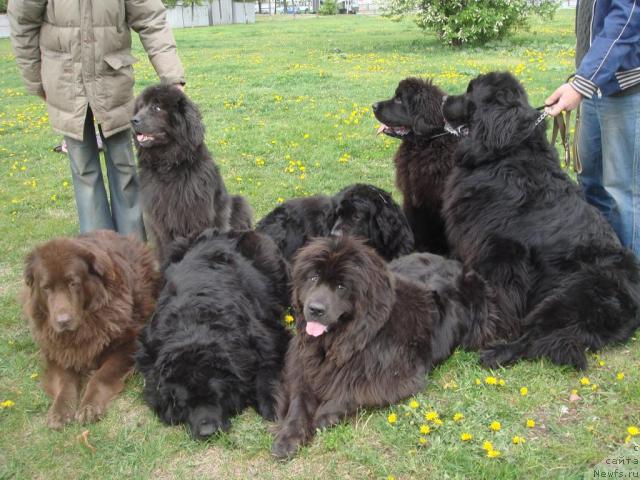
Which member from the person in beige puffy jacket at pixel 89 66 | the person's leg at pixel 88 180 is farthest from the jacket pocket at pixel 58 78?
the person's leg at pixel 88 180

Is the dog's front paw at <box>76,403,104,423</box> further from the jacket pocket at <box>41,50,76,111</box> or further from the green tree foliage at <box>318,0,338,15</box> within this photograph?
the green tree foliage at <box>318,0,338,15</box>

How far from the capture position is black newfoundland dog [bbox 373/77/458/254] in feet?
17.0

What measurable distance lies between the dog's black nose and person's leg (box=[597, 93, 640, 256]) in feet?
8.77

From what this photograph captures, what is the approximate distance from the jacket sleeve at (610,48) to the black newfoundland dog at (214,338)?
8.34 feet

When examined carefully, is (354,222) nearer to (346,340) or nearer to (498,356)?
(498,356)

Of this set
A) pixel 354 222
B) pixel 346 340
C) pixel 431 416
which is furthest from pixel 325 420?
pixel 354 222

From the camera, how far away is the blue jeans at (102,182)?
17.7 ft

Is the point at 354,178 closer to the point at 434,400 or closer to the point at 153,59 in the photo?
the point at 153,59

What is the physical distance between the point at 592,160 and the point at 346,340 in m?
2.85

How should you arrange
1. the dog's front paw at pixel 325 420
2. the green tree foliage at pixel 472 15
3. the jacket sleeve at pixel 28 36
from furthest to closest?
Result: the green tree foliage at pixel 472 15
the jacket sleeve at pixel 28 36
the dog's front paw at pixel 325 420

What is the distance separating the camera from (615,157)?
4.37m

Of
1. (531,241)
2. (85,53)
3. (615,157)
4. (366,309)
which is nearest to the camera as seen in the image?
Result: (366,309)

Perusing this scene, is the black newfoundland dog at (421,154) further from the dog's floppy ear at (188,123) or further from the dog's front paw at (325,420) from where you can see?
the dog's front paw at (325,420)

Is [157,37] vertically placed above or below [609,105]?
above
